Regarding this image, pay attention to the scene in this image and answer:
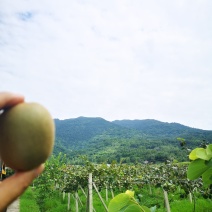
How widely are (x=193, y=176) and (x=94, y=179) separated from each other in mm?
7461

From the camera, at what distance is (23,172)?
2.01 feet

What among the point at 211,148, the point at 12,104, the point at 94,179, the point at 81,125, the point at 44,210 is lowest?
the point at 44,210

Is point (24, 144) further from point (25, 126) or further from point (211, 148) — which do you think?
point (211, 148)

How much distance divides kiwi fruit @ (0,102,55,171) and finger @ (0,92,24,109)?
0.01 metres

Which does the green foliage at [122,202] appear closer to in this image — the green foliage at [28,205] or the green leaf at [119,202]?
the green leaf at [119,202]

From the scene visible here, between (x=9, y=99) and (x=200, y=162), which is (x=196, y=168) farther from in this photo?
(x=9, y=99)

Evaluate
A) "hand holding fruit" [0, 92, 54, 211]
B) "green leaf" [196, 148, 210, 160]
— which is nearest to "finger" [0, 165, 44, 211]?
"hand holding fruit" [0, 92, 54, 211]

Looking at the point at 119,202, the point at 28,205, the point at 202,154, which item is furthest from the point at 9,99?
the point at 28,205

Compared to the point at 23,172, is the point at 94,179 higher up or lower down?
lower down

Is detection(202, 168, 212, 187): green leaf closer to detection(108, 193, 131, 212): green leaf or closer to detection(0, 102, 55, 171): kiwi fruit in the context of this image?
detection(108, 193, 131, 212): green leaf

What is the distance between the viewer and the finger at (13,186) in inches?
21.9

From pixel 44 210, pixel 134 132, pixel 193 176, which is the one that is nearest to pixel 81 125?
pixel 134 132

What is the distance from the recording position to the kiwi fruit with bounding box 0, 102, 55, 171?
62 cm

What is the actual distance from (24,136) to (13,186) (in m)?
0.11
